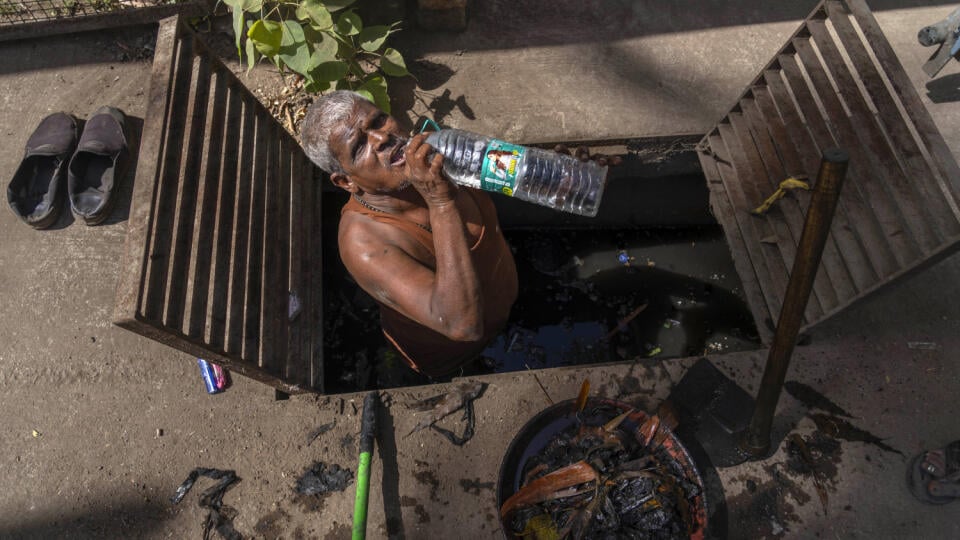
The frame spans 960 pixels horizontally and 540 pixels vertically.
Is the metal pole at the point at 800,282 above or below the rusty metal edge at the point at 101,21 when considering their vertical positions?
below

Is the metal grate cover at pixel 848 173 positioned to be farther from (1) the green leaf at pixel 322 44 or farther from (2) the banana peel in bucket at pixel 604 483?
(1) the green leaf at pixel 322 44

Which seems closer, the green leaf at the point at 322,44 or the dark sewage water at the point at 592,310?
the green leaf at the point at 322,44

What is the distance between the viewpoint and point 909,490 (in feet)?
7.94

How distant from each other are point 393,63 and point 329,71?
479 millimetres

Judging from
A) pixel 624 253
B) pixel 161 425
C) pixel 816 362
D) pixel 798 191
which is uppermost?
pixel 624 253

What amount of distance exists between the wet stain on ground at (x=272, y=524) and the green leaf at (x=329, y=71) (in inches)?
88.7

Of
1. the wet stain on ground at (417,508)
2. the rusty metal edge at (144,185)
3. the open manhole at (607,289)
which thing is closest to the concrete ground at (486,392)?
the wet stain on ground at (417,508)

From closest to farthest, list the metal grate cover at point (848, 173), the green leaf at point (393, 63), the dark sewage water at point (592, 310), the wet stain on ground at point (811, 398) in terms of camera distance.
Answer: the metal grate cover at point (848, 173) → the wet stain on ground at point (811, 398) → the green leaf at point (393, 63) → the dark sewage water at point (592, 310)

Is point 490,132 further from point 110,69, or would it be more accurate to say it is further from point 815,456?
point 110,69

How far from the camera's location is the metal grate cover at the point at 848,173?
2172mm

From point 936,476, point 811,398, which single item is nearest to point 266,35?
point 811,398

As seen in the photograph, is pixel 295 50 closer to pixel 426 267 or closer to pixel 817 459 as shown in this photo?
pixel 426 267

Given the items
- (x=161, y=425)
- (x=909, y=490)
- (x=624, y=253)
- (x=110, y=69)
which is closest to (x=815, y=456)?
(x=909, y=490)

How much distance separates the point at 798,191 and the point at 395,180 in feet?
6.70
